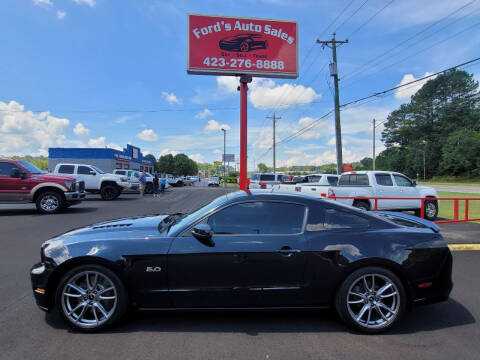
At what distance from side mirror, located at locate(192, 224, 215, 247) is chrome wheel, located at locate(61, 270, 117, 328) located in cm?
97

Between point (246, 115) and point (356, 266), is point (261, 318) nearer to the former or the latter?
point (356, 266)

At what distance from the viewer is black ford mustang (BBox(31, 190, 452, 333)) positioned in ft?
9.93

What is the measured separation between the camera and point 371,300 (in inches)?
122

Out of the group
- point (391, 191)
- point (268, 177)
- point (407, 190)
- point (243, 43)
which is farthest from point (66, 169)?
point (407, 190)

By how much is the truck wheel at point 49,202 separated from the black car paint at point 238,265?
9794 millimetres

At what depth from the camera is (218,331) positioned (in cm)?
304

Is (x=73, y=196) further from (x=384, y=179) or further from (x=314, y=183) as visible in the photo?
(x=384, y=179)

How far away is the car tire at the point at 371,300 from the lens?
3057mm

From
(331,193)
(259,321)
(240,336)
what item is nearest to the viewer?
(240,336)

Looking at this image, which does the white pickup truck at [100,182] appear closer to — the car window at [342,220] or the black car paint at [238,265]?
the black car paint at [238,265]

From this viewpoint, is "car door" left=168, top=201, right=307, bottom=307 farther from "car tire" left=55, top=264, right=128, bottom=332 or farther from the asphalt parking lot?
"car tire" left=55, top=264, right=128, bottom=332

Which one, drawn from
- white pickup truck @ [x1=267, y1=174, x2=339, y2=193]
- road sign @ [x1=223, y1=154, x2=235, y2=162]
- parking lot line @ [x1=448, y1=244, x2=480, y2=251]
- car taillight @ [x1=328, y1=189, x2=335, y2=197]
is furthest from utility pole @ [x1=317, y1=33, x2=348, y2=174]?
road sign @ [x1=223, y1=154, x2=235, y2=162]

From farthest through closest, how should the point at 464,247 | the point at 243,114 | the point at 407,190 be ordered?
the point at 243,114
the point at 407,190
the point at 464,247

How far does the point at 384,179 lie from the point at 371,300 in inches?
352
